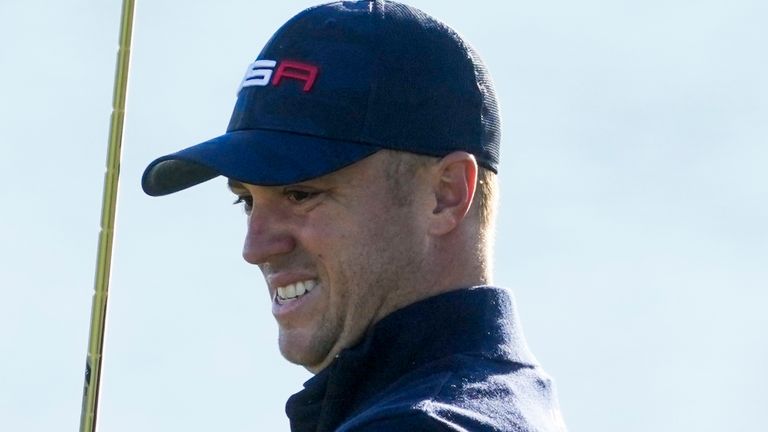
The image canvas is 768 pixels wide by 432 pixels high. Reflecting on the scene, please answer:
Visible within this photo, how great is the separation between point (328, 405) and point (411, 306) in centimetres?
38

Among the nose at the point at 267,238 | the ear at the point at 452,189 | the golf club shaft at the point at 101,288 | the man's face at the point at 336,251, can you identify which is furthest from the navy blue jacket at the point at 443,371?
the golf club shaft at the point at 101,288

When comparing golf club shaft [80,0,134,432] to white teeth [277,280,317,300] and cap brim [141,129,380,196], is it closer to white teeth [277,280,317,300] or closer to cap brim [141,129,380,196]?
cap brim [141,129,380,196]

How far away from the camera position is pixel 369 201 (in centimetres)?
438

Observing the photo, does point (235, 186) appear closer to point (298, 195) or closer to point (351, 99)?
point (298, 195)

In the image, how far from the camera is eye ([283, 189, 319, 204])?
14.5 feet

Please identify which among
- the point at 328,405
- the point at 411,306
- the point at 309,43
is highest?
the point at 309,43

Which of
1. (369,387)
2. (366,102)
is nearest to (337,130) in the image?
(366,102)

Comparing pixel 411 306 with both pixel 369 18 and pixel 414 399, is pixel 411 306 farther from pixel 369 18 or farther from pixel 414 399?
pixel 369 18

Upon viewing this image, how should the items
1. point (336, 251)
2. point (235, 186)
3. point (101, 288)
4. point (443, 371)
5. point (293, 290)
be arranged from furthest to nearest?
point (101, 288) < point (235, 186) < point (293, 290) < point (336, 251) < point (443, 371)

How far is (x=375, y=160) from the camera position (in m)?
4.39

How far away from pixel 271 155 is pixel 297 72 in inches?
11.7

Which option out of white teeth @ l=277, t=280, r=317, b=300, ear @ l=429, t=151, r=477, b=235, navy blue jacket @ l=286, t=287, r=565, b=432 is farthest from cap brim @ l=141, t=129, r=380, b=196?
navy blue jacket @ l=286, t=287, r=565, b=432

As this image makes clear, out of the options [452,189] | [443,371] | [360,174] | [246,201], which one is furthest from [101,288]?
[443,371]

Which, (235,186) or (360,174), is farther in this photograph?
(235,186)
